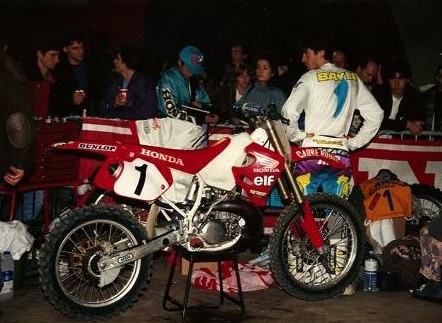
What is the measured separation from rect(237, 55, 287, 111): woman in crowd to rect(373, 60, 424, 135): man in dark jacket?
1328mm

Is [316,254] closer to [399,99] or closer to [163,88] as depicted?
[163,88]

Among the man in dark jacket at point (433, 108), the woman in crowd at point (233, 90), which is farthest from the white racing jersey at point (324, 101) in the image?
the woman in crowd at point (233, 90)

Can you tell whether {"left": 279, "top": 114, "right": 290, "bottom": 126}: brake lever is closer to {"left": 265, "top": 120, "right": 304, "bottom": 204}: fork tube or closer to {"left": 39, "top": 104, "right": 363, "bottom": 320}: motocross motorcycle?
{"left": 39, "top": 104, "right": 363, "bottom": 320}: motocross motorcycle

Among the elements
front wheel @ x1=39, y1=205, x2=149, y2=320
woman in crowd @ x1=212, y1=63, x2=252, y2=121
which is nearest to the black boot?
front wheel @ x1=39, y1=205, x2=149, y2=320

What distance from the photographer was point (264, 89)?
30.3 feet

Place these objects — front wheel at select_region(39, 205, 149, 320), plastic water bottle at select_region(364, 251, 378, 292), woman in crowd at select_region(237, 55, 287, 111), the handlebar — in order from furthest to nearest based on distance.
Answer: woman in crowd at select_region(237, 55, 287, 111) → plastic water bottle at select_region(364, 251, 378, 292) → the handlebar → front wheel at select_region(39, 205, 149, 320)

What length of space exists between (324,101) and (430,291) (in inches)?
77.6

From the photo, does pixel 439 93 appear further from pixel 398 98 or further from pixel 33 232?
pixel 33 232

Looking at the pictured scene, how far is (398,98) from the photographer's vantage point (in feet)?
31.7

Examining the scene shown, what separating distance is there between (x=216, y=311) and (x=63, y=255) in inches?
54.5

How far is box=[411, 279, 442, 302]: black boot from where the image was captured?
6.98 metres

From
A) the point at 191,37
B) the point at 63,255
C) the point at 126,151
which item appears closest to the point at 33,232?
the point at 63,255

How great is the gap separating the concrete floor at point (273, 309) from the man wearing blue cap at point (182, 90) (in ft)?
7.04

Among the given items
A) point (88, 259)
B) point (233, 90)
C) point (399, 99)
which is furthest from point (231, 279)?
point (233, 90)
